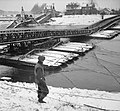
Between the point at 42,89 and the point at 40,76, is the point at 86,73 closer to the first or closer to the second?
the point at 42,89

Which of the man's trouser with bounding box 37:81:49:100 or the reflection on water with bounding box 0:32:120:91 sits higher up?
the man's trouser with bounding box 37:81:49:100

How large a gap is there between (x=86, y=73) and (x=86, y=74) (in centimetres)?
28

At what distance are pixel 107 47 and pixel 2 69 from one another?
15.8m

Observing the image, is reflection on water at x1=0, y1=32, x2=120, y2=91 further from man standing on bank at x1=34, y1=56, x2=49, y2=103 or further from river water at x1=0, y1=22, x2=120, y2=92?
man standing on bank at x1=34, y1=56, x2=49, y2=103

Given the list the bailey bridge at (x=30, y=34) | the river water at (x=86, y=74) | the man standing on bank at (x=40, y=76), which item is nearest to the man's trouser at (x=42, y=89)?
the man standing on bank at (x=40, y=76)

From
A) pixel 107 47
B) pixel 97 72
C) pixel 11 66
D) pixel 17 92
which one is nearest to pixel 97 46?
pixel 107 47

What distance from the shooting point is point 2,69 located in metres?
19.8

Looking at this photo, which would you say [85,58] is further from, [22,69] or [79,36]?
[79,36]

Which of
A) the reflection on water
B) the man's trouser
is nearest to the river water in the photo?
the reflection on water

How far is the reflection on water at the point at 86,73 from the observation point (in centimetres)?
1467

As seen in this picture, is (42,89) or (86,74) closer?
(42,89)

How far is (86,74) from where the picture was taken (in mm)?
16938

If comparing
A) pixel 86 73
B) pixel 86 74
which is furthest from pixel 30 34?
pixel 86 74

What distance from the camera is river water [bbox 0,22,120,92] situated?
14586 mm
